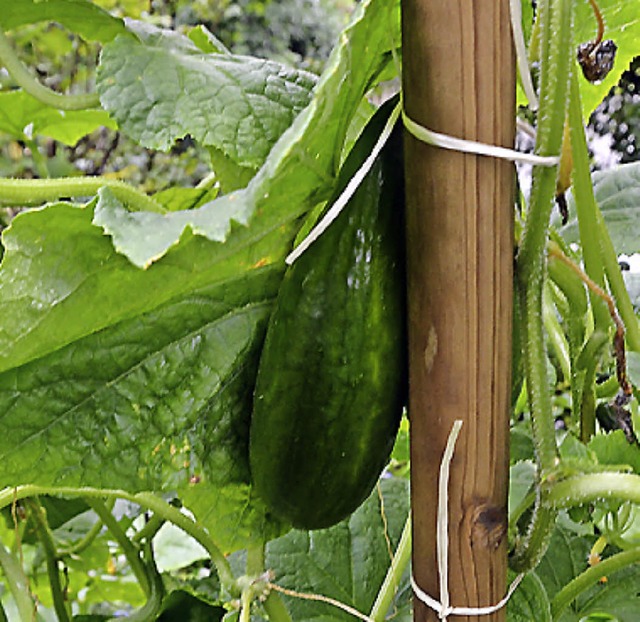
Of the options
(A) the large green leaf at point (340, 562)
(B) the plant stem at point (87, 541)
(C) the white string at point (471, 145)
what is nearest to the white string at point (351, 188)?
(C) the white string at point (471, 145)

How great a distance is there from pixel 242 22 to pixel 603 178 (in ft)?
9.71

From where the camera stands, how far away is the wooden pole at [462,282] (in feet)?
1.18

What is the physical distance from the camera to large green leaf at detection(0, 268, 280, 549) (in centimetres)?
45

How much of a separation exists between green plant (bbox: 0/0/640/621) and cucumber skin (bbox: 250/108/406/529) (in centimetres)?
3

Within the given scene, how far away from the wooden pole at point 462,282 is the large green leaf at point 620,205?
312 mm

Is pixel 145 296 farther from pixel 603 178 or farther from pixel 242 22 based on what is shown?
pixel 242 22

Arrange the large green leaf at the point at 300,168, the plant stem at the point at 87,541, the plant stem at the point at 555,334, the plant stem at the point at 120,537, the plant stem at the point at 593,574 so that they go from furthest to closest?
the plant stem at the point at 87,541 → the plant stem at the point at 120,537 → the plant stem at the point at 555,334 → the plant stem at the point at 593,574 → the large green leaf at the point at 300,168

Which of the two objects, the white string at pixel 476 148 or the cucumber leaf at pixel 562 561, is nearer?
the white string at pixel 476 148

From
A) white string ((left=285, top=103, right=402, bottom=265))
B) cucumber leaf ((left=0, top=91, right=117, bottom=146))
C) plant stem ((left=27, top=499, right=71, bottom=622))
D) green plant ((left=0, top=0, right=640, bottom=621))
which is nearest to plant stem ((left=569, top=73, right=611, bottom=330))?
green plant ((left=0, top=0, right=640, bottom=621))

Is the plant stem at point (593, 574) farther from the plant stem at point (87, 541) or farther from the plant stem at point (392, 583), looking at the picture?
the plant stem at point (87, 541)

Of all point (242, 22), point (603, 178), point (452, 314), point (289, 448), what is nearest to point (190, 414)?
point (289, 448)

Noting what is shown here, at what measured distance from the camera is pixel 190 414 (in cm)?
48

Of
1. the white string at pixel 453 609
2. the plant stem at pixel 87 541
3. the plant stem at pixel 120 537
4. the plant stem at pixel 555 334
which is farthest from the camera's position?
the plant stem at pixel 87 541

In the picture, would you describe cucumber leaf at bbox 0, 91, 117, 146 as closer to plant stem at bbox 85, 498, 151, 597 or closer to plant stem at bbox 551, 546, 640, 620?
plant stem at bbox 85, 498, 151, 597
